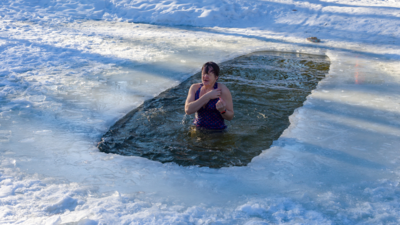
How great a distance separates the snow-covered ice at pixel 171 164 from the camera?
262 centimetres

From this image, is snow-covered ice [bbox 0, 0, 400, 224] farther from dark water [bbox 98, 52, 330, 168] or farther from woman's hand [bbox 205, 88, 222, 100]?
woman's hand [bbox 205, 88, 222, 100]

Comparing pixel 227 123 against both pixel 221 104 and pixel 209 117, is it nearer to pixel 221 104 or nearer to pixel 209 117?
pixel 209 117

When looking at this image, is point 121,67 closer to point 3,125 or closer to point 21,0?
point 3,125

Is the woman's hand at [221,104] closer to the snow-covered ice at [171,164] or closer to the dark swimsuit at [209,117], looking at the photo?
the dark swimsuit at [209,117]

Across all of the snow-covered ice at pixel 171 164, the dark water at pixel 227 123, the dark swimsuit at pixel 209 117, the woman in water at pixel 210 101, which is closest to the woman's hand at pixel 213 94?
the woman in water at pixel 210 101

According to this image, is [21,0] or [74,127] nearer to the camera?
[74,127]

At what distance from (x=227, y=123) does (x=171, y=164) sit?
151cm

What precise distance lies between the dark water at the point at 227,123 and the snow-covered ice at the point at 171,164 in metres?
0.22

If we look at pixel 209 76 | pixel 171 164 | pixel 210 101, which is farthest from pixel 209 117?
pixel 171 164

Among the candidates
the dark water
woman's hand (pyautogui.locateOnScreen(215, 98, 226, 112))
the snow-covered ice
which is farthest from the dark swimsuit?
the snow-covered ice

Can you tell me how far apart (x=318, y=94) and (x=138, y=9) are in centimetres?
1081

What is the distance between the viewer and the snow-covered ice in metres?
2.62

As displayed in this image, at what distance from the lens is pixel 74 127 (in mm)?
4238

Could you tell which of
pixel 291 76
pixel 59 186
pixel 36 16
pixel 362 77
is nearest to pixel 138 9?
pixel 36 16
